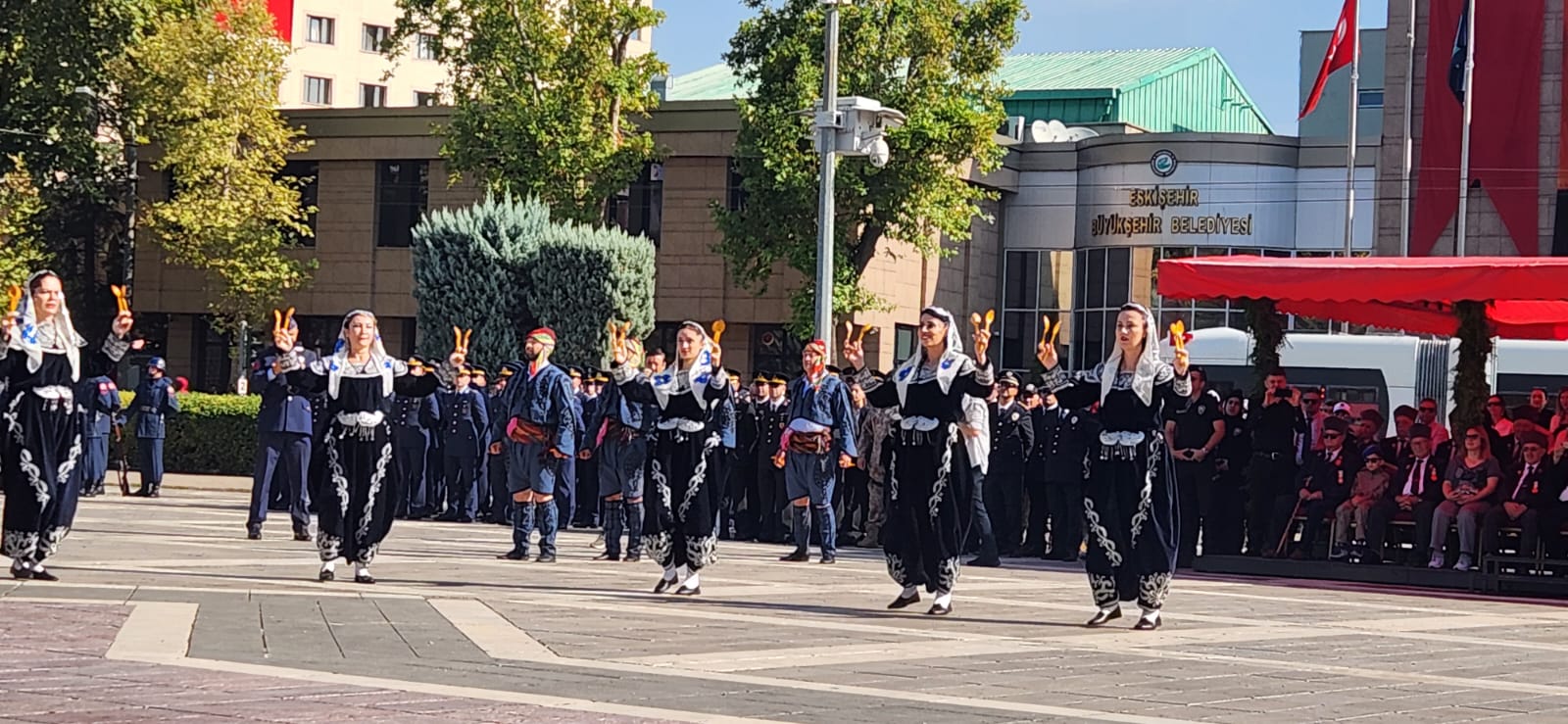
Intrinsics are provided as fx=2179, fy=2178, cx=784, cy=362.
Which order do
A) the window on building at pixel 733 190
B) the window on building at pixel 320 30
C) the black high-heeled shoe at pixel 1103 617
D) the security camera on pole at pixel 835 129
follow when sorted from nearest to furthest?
the black high-heeled shoe at pixel 1103 617 → the security camera on pole at pixel 835 129 → the window on building at pixel 733 190 → the window on building at pixel 320 30

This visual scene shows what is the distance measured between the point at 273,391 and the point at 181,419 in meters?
15.0

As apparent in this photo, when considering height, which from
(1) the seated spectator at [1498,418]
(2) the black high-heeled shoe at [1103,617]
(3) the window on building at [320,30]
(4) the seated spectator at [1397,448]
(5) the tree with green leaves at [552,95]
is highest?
(3) the window on building at [320,30]

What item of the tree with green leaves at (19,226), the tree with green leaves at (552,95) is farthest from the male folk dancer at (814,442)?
the tree with green leaves at (19,226)

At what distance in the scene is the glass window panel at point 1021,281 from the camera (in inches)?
1987

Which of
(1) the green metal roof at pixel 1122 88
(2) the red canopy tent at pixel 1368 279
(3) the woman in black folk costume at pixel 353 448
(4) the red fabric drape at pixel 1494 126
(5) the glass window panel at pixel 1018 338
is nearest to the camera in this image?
(3) the woman in black folk costume at pixel 353 448

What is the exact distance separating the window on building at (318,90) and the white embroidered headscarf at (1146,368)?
65.8 metres

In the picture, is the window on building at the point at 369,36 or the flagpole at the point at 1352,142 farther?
the window on building at the point at 369,36

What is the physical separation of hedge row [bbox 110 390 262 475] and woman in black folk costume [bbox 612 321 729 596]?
19.7 m

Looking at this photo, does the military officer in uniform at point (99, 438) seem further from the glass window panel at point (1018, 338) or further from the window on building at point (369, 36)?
the window on building at point (369, 36)

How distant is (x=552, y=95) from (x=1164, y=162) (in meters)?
16.7

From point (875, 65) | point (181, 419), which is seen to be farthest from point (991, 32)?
point (181, 419)

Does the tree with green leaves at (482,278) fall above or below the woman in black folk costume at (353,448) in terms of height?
above

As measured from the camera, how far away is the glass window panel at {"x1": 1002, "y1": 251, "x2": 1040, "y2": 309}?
166ft

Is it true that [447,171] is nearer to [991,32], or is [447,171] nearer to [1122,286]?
[991,32]
